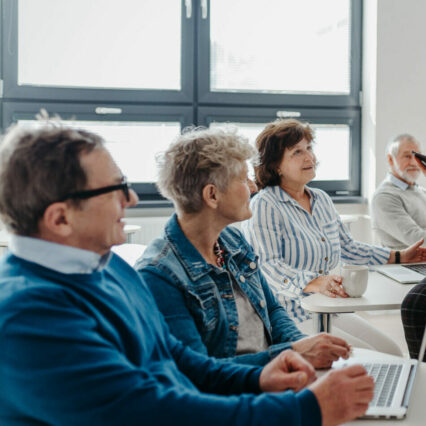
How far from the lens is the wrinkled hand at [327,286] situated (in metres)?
1.99

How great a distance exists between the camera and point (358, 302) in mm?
1899

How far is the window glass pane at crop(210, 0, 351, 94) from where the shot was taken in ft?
15.1

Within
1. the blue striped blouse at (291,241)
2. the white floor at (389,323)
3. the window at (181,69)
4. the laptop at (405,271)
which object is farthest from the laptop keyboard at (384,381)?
the window at (181,69)

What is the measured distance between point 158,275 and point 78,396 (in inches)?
22.0

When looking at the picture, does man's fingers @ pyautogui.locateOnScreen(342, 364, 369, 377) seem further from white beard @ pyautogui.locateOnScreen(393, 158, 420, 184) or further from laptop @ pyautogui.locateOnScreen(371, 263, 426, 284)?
white beard @ pyautogui.locateOnScreen(393, 158, 420, 184)

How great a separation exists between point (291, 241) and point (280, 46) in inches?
112

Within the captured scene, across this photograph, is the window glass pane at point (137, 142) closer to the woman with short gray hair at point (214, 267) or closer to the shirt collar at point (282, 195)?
the shirt collar at point (282, 195)

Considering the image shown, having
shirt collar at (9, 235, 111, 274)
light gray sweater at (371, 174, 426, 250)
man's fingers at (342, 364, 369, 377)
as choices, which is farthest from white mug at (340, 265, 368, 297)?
light gray sweater at (371, 174, 426, 250)

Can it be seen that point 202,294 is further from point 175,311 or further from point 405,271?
point 405,271

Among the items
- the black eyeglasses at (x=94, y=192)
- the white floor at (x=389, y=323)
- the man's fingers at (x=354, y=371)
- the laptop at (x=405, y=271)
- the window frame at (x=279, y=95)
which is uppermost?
the window frame at (x=279, y=95)

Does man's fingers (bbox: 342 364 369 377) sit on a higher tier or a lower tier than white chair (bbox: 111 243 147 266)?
higher

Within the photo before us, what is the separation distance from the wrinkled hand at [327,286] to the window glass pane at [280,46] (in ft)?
9.43

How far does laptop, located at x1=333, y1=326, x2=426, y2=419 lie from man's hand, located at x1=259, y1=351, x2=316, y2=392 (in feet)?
0.43

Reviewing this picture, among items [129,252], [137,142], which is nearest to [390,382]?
[129,252]
